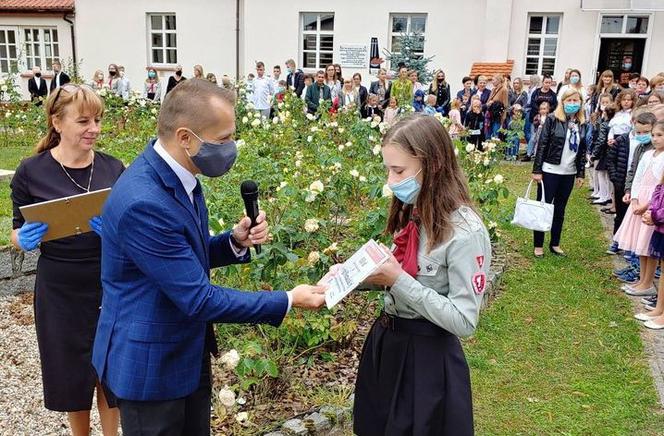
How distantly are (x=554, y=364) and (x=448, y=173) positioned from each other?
2.92 m

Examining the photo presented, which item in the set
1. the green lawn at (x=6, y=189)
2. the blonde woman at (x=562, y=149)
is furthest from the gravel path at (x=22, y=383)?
the blonde woman at (x=562, y=149)

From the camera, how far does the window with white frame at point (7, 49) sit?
1010 inches

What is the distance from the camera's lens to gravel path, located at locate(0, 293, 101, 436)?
3.74m

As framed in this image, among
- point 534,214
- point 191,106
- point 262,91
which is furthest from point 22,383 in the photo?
point 262,91

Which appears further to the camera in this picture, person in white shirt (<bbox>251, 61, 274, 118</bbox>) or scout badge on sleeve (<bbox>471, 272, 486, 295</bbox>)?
person in white shirt (<bbox>251, 61, 274, 118</bbox>)

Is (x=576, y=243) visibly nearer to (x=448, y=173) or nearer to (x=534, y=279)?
(x=534, y=279)

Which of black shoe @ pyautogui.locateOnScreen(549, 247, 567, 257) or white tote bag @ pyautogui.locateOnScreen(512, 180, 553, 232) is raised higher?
white tote bag @ pyautogui.locateOnScreen(512, 180, 553, 232)

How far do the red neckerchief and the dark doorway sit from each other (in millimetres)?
17606

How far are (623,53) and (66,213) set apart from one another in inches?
725

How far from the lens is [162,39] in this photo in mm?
23141

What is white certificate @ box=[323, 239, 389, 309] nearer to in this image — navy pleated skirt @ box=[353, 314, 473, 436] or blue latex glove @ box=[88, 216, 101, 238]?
navy pleated skirt @ box=[353, 314, 473, 436]

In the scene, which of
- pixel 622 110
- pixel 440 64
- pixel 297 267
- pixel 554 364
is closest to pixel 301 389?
pixel 297 267

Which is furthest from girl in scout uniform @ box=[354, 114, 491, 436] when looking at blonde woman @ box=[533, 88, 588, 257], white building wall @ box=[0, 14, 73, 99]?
white building wall @ box=[0, 14, 73, 99]

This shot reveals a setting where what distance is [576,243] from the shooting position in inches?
307
